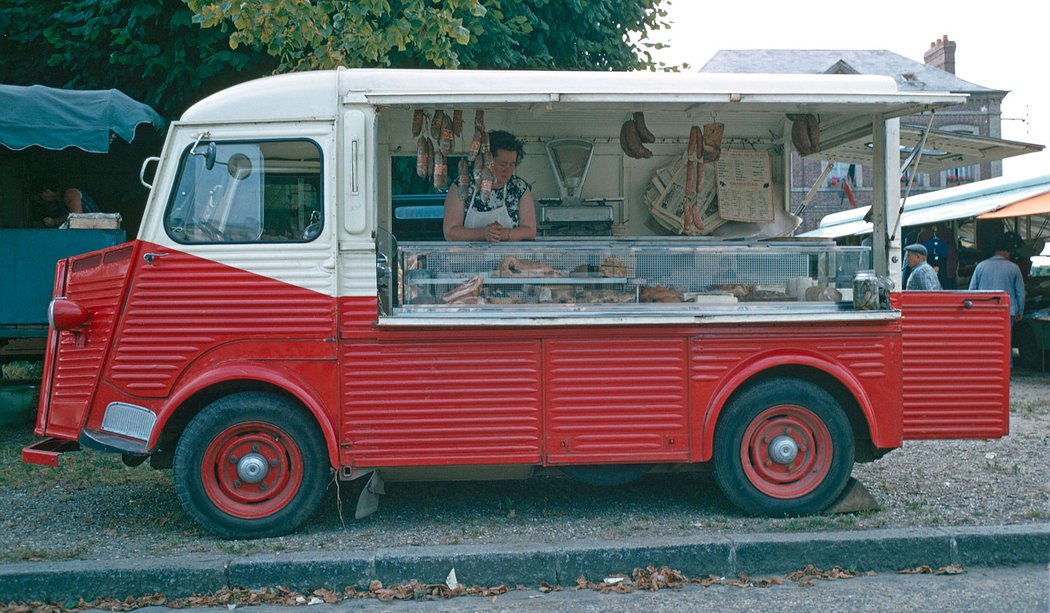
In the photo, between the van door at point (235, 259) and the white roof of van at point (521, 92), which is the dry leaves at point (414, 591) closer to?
the van door at point (235, 259)

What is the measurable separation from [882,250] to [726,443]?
5.17 ft

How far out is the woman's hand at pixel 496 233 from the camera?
5.81m

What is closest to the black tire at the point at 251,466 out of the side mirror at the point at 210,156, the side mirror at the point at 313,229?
the side mirror at the point at 313,229

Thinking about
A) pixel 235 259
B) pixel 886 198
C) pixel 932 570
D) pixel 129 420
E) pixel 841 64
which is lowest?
pixel 932 570

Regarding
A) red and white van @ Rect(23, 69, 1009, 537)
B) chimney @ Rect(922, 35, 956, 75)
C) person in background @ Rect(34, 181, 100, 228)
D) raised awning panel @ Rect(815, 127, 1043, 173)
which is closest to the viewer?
red and white van @ Rect(23, 69, 1009, 537)

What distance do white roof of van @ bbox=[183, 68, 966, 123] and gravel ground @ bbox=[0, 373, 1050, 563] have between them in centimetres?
246

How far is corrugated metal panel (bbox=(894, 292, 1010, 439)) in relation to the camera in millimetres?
5574

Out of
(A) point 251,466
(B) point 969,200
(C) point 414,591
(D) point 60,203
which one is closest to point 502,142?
(A) point 251,466

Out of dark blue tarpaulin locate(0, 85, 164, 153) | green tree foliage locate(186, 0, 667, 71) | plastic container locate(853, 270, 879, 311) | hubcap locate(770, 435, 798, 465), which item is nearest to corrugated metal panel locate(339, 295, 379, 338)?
hubcap locate(770, 435, 798, 465)

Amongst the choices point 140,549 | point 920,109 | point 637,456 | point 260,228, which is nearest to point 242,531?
point 140,549

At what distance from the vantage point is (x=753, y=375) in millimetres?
5492

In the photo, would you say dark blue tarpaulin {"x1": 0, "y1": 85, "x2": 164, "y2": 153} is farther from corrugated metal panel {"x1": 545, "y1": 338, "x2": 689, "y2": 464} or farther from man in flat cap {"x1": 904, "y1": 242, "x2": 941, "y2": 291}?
man in flat cap {"x1": 904, "y1": 242, "x2": 941, "y2": 291}

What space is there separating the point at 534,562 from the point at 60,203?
794 centimetres

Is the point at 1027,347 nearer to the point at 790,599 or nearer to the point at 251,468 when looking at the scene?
the point at 790,599
